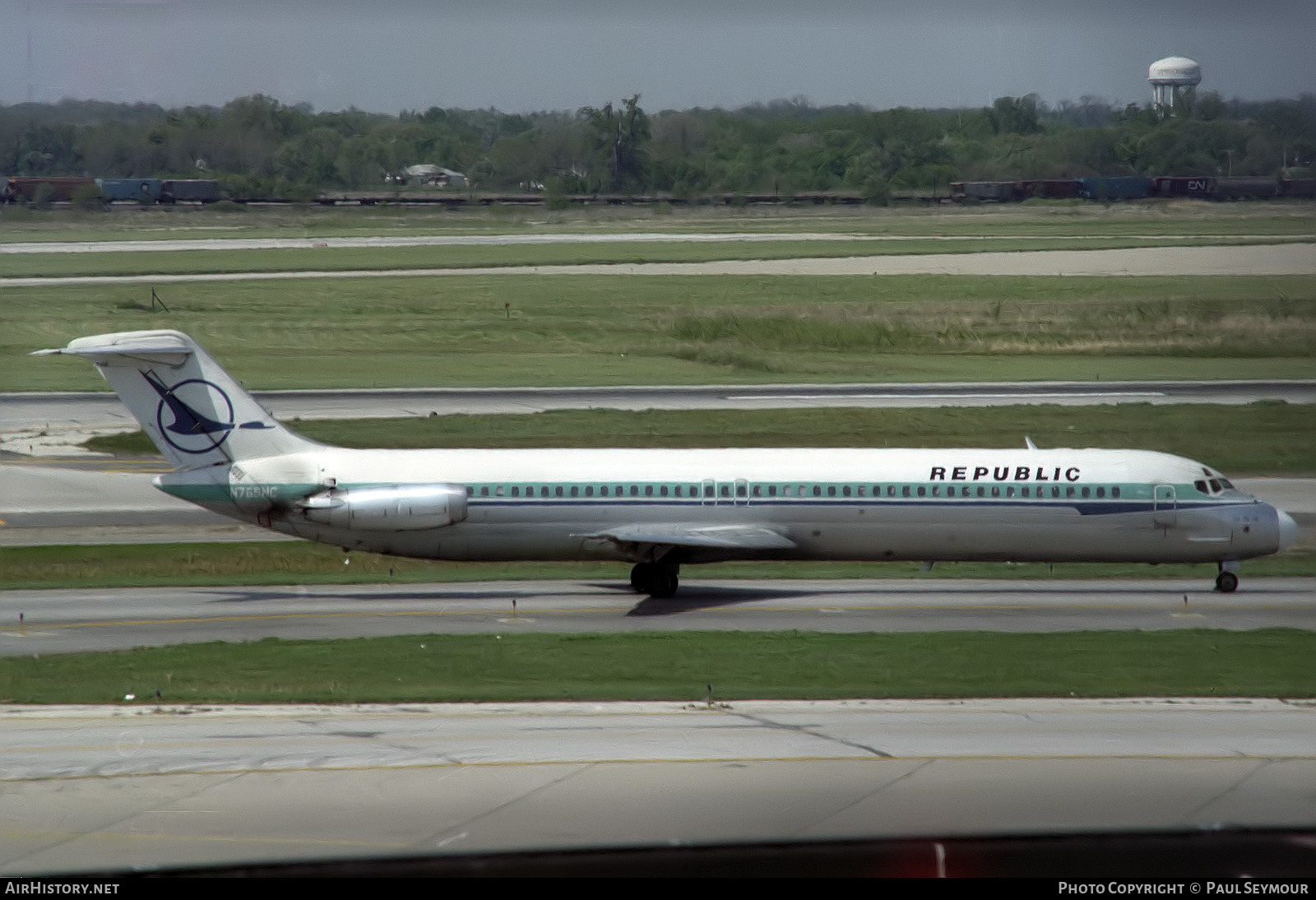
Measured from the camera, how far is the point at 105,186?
77688 millimetres

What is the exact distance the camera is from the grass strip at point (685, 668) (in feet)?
83.5

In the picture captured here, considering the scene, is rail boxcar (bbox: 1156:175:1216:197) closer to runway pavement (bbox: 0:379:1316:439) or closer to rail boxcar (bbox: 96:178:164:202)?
runway pavement (bbox: 0:379:1316:439)

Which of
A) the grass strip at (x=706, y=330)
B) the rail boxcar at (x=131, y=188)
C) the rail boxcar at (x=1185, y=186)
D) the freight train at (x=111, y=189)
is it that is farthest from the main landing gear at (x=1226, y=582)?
the rail boxcar at (x=131, y=188)

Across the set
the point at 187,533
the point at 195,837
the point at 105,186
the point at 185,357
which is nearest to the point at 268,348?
the point at 105,186

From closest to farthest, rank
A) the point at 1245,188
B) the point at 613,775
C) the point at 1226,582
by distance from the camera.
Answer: the point at 613,775, the point at 1226,582, the point at 1245,188

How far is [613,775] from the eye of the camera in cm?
1911

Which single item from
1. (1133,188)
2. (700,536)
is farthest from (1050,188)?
(700,536)

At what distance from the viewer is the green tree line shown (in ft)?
174

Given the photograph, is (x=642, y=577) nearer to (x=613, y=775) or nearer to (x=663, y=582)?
(x=663, y=582)

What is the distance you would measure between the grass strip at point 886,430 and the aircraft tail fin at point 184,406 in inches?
633

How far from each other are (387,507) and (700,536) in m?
6.82

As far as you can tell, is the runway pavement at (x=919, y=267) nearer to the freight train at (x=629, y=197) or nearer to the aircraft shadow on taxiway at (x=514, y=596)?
the freight train at (x=629, y=197)

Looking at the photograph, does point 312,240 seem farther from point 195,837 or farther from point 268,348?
point 195,837

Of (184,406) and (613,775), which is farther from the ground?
(184,406)
